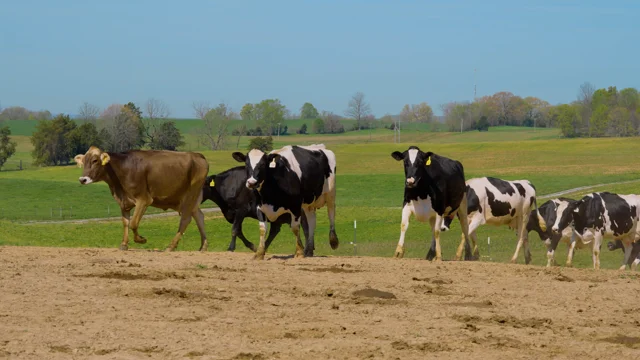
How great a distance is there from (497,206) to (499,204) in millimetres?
80

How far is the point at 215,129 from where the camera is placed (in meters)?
168

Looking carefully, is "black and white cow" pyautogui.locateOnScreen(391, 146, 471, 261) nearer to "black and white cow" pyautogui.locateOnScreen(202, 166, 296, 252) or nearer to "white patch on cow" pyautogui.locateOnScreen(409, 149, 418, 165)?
"white patch on cow" pyautogui.locateOnScreen(409, 149, 418, 165)

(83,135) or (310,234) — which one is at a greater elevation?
(310,234)

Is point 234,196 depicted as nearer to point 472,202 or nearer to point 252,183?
point 472,202

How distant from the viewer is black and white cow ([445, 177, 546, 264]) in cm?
2369

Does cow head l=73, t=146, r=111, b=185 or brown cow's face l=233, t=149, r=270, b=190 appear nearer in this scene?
brown cow's face l=233, t=149, r=270, b=190

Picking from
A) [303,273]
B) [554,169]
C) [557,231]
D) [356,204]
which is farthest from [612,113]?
[303,273]

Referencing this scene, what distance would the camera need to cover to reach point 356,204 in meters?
62.3

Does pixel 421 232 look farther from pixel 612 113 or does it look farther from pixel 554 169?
pixel 612 113

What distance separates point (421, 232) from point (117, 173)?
2194cm

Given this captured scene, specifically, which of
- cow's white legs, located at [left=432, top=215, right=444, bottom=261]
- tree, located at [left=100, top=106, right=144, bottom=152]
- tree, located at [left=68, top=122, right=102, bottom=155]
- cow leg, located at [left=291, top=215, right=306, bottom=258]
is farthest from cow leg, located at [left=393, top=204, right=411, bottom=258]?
tree, located at [left=100, top=106, right=144, bottom=152]

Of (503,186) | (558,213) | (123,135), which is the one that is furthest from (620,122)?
(503,186)

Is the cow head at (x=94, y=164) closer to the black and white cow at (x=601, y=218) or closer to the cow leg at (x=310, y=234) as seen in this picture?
the cow leg at (x=310, y=234)

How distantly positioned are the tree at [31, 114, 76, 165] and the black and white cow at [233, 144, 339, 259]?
105 m
